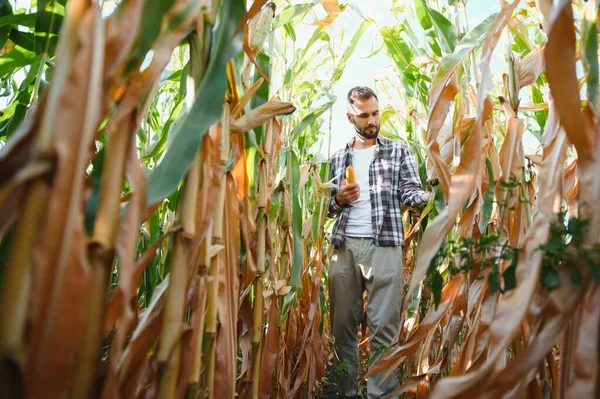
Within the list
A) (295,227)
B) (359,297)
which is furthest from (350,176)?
(295,227)

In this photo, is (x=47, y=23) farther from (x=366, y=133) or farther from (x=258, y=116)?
(x=366, y=133)

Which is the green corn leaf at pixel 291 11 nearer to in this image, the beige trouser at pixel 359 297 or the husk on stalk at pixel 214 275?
the husk on stalk at pixel 214 275

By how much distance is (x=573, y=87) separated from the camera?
519 millimetres

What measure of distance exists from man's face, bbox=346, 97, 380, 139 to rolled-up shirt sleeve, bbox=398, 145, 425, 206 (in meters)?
0.16

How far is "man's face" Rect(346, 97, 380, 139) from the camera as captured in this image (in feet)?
6.31

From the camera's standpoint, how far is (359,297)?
6.01 feet

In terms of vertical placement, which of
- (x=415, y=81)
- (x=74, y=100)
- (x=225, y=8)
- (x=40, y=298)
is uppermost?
(x=415, y=81)

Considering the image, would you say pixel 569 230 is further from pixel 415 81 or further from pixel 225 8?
pixel 415 81

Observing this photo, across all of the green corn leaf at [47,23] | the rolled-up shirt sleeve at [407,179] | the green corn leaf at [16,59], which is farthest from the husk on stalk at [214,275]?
the rolled-up shirt sleeve at [407,179]

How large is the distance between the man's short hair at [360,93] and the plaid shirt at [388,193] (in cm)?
19

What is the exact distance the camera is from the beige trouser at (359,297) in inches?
66.1

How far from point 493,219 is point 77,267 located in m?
1.31

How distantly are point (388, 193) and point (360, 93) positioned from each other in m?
0.43

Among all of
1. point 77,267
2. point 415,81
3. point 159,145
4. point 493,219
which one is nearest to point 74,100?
point 77,267
